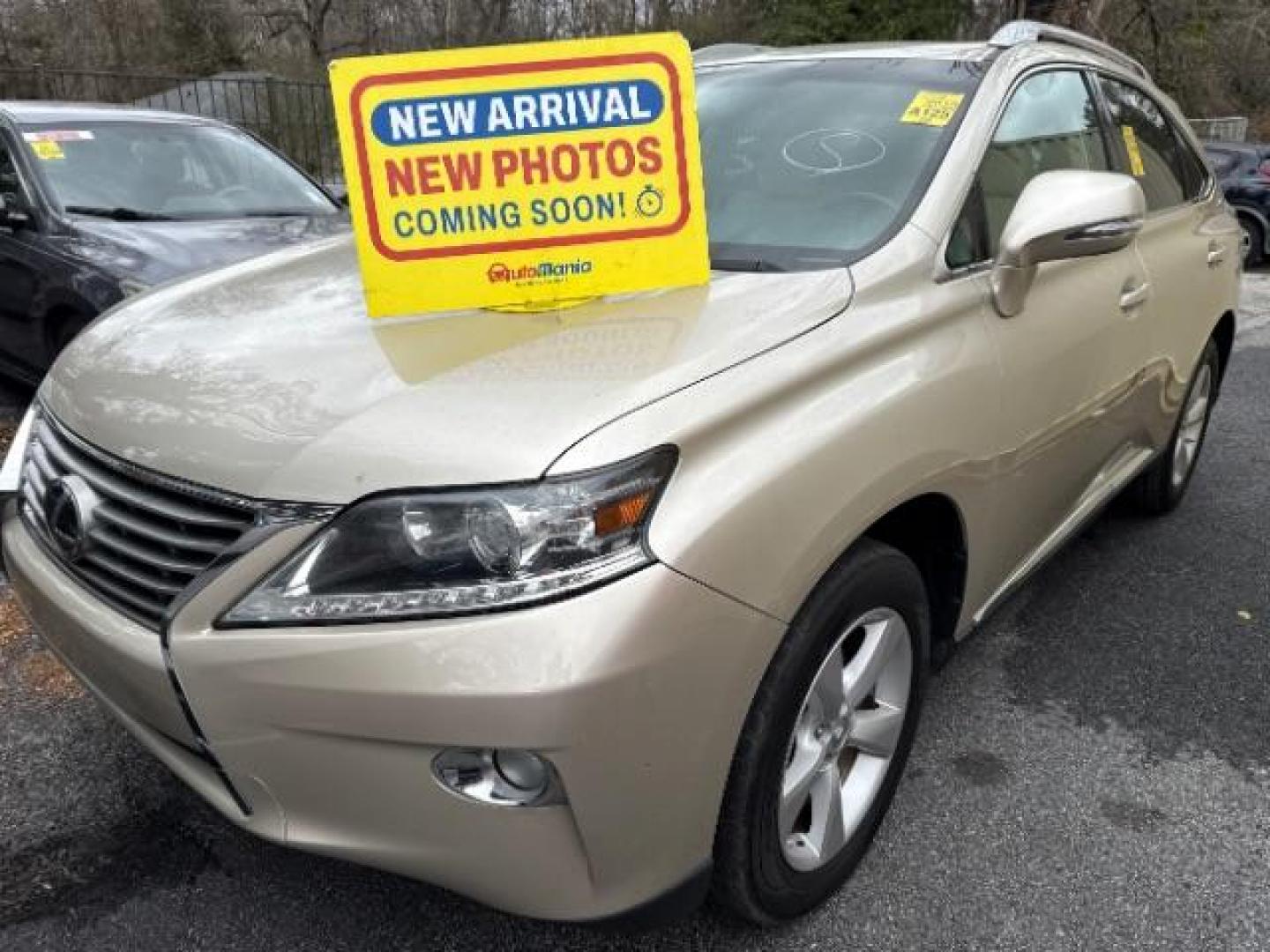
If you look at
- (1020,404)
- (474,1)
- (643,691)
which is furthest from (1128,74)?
(474,1)

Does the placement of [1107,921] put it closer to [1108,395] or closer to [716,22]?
[1108,395]

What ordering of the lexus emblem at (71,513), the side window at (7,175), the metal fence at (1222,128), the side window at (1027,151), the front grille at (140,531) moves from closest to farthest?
the front grille at (140,531) → the lexus emblem at (71,513) → the side window at (1027,151) → the side window at (7,175) → the metal fence at (1222,128)

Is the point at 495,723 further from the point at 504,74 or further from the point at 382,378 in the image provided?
the point at 504,74

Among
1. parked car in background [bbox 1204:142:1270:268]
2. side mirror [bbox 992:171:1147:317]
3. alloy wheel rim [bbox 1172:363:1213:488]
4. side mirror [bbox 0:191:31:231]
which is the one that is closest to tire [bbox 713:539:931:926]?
side mirror [bbox 992:171:1147:317]

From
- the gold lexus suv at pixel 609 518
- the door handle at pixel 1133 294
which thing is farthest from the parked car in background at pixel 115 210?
the door handle at pixel 1133 294

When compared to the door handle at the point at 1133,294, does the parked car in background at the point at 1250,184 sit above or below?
below

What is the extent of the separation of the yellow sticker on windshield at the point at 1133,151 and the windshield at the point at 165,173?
12.9 ft

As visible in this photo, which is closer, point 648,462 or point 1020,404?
point 648,462

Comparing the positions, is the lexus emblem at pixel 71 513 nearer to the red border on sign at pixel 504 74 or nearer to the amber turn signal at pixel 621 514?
the red border on sign at pixel 504 74

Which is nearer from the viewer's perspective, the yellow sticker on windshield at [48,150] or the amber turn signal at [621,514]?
the amber turn signal at [621,514]

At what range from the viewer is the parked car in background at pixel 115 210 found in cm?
452

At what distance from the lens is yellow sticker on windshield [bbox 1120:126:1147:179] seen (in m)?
3.32

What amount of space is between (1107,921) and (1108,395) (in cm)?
139

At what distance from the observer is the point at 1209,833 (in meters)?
2.38
